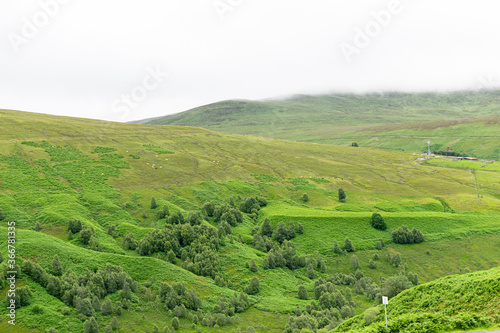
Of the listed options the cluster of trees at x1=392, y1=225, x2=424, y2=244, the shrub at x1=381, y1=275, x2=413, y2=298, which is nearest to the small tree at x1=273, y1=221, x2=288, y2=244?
the cluster of trees at x1=392, y1=225, x2=424, y2=244

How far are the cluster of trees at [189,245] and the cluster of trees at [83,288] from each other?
17.5 metres

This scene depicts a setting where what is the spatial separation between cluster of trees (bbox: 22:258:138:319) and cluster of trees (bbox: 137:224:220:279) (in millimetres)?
17450

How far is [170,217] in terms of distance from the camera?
3548 inches

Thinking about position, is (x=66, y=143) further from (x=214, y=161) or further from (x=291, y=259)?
(x=291, y=259)

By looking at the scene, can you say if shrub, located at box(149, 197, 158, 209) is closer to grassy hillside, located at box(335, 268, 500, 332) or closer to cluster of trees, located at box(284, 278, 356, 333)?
cluster of trees, located at box(284, 278, 356, 333)

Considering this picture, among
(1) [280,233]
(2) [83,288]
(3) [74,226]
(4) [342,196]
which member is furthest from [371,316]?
(4) [342,196]

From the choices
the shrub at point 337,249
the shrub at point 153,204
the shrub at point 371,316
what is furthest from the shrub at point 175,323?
the shrub at point 337,249

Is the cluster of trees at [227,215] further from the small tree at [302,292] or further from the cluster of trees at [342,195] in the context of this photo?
the cluster of trees at [342,195]

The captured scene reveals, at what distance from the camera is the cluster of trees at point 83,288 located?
5300 cm

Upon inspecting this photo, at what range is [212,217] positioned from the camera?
105 m

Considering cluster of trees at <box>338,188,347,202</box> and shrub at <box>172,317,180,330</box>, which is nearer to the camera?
shrub at <box>172,317,180,330</box>

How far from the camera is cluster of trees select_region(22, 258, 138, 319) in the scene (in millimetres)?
53000

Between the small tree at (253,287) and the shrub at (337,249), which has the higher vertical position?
the shrub at (337,249)

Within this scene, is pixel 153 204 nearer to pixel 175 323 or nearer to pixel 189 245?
pixel 189 245
